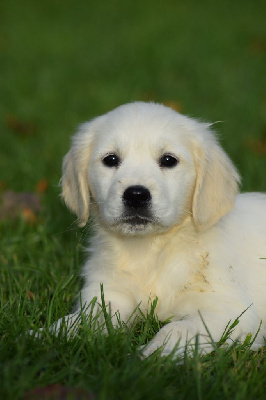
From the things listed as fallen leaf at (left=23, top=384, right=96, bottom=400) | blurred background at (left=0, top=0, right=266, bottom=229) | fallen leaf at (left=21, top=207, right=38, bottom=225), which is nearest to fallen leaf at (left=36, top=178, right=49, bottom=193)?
blurred background at (left=0, top=0, right=266, bottom=229)

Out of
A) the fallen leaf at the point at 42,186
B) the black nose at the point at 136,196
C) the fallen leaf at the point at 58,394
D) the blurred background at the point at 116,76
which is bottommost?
the fallen leaf at the point at 58,394

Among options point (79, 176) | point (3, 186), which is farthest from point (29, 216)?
point (79, 176)

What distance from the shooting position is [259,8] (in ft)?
52.9

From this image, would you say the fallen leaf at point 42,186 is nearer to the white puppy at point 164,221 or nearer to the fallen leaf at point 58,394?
the white puppy at point 164,221

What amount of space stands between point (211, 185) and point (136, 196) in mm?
536

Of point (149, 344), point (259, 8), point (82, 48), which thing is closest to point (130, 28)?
point (82, 48)

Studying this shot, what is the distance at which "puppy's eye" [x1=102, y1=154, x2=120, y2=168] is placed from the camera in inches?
137

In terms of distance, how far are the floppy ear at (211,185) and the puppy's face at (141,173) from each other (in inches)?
2.2

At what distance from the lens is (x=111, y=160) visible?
139 inches

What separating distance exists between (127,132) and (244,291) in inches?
41.9

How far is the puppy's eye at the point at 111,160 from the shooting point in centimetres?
349

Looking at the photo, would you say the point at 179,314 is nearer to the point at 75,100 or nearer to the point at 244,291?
the point at 244,291

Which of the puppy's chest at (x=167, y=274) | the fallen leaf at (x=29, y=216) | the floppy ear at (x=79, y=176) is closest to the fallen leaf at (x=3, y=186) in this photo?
the fallen leaf at (x=29, y=216)

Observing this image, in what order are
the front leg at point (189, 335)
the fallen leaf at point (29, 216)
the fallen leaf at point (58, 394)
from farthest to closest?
the fallen leaf at point (29, 216) < the front leg at point (189, 335) < the fallen leaf at point (58, 394)
